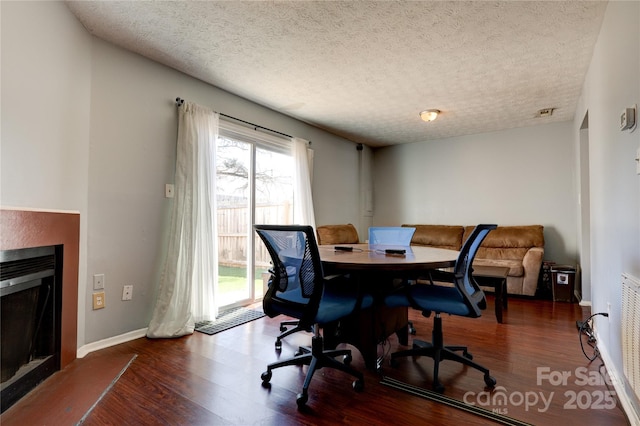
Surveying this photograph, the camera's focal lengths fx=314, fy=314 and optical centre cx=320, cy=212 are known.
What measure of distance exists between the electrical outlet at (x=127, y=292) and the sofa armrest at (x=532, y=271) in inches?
168

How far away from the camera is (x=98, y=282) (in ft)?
7.66

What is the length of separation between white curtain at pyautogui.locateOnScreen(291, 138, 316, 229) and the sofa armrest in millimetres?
2731

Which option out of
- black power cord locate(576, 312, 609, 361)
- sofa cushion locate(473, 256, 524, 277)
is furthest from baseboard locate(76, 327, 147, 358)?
sofa cushion locate(473, 256, 524, 277)

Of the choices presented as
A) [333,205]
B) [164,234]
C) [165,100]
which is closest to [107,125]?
[165,100]

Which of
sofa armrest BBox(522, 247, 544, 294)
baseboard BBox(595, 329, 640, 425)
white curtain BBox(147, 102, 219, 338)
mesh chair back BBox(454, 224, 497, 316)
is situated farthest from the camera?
sofa armrest BBox(522, 247, 544, 294)

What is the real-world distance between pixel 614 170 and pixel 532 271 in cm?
234

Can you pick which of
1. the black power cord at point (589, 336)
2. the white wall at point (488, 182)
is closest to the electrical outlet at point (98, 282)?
the black power cord at point (589, 336)

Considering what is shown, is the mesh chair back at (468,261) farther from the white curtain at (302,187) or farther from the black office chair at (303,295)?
the white curtain at (302,187)

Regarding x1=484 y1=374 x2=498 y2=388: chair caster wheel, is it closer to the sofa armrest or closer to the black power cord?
the black power cord

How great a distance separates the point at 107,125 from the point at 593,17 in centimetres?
351

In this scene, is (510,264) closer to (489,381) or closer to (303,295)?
(489,381)

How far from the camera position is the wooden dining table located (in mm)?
1677

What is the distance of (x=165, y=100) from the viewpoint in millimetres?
2777

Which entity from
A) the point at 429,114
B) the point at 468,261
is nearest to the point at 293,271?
the point at 468,261
